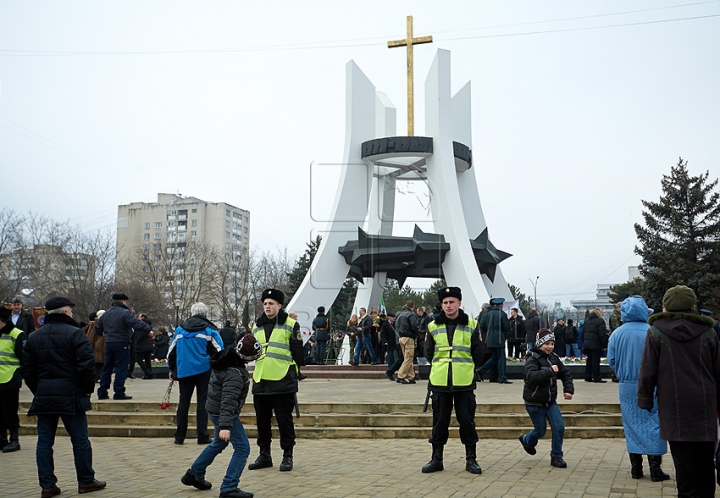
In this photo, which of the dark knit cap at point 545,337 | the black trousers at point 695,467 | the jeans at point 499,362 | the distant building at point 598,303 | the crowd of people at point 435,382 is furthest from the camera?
the distant building at point 598,303

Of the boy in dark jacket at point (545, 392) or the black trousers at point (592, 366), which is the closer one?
the boy in dark jacket at point (545, 392)

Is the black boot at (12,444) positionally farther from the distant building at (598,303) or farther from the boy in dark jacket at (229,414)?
the distant building at (598,303)

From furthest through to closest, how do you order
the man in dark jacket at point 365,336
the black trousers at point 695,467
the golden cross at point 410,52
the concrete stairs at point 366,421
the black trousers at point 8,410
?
the golden cross at point 410,52 < the man in dark jacket at point 365,336 < the concrete stairs at point 366,421 < the black trousers at point 8,410 < the black trousers at point 695,467

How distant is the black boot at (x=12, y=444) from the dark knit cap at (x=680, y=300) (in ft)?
23.5

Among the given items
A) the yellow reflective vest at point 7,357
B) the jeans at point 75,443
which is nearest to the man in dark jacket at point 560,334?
the yellow reflective vest at point 7,357

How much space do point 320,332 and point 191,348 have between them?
31.1 feet

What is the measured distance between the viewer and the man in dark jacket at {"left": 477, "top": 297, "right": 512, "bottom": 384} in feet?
41.8

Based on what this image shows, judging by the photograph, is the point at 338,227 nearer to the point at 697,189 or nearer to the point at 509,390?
the point at 509,390

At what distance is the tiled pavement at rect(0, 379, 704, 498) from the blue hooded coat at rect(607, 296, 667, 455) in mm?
335

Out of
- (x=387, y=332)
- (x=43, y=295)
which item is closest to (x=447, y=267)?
(x=387, y=332)

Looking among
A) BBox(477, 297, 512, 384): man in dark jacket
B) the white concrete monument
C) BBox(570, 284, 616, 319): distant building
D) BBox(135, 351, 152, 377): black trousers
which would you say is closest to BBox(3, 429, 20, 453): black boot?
BBox(135, 351, 152, 377): black trousers

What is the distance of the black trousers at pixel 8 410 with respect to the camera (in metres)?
7.69

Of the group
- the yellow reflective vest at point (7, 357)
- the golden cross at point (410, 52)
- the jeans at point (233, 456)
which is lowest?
the jeans at point (233, 456)

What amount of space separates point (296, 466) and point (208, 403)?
1.62m
